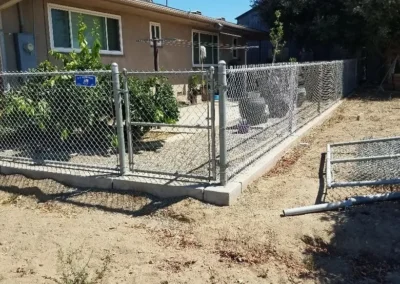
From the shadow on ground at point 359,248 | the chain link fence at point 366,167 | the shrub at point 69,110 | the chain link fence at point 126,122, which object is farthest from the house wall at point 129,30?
the shadow on ground at point 359,248

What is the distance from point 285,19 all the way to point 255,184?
1648 cm

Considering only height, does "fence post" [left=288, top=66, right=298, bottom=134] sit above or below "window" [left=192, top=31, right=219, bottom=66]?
below

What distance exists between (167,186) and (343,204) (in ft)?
6.17

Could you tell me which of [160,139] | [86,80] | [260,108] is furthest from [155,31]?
[86,80]

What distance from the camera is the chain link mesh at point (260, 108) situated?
5.06 m

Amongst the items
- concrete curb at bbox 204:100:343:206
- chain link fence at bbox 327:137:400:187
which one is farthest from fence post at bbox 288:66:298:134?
chain link fence at bbox 327:137:400:187

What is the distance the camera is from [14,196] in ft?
15.8

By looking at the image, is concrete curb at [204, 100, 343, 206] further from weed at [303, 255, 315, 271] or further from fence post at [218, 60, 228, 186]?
weed at [303, 255, 315, 271]

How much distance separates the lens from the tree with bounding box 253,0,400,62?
15.0m

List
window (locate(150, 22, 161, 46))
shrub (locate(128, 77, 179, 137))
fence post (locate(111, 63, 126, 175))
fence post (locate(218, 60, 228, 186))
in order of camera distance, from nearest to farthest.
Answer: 1. fence post (locate(218, 60, 228, 186))
2. fence post (locate(111, 63, 126, 175))
3. shrub (locate(128, 77, 179, 137))
4. window (locate(150, 22, 161, 46))

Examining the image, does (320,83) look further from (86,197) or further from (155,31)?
(86,197)

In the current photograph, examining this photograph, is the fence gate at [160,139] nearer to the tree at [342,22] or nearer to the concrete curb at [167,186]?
the concrete curb at [167,186]

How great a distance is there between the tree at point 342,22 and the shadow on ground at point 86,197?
45.5 ft

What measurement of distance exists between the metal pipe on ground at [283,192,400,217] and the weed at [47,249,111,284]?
6.06 feet
